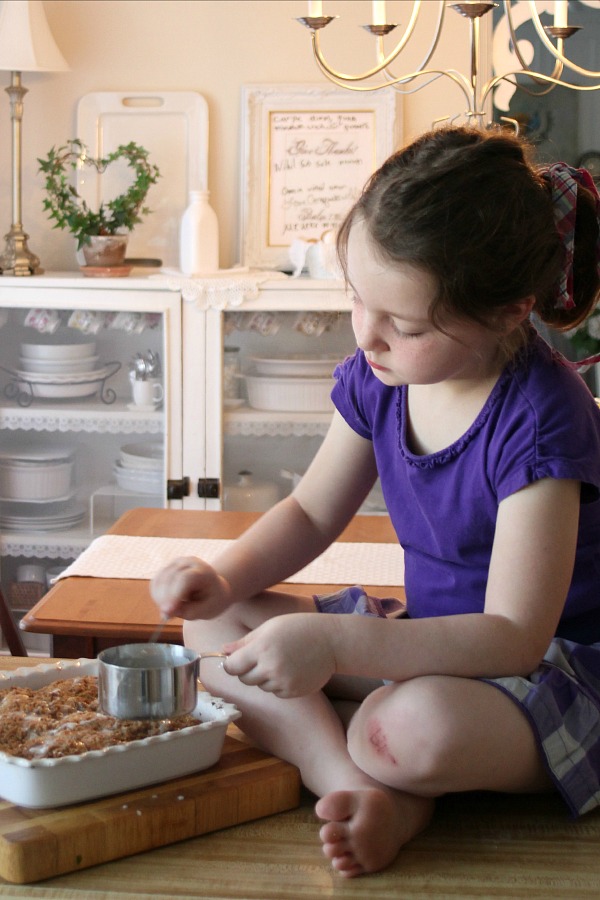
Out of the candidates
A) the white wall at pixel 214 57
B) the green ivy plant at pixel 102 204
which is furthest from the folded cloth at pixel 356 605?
the white wall at pixel 214 57

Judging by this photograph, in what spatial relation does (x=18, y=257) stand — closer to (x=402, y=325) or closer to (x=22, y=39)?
(x=22, y=39)

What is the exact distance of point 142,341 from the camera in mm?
2836

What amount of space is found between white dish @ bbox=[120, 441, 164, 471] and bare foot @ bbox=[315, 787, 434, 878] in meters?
2.00

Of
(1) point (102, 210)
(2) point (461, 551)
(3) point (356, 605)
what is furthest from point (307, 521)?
(1) point (102, 210)

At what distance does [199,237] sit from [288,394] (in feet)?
1.49

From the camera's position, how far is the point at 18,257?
2.87 m

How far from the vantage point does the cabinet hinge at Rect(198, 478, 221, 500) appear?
9.29 feet

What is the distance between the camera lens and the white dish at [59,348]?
2900 millimetres

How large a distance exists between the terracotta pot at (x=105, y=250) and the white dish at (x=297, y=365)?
42 centimetres

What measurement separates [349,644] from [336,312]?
190 centimetres

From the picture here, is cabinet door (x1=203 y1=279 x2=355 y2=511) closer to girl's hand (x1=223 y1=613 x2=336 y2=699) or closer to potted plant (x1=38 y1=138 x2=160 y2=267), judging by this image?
potted plant (x1=38 y1=138 x2=160 y2=267)

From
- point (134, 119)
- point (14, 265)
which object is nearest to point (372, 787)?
point (14, 265)

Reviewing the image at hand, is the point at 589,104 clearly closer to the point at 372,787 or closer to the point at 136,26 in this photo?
the point at 136,26

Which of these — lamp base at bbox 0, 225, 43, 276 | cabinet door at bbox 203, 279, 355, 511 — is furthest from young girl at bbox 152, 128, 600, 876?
lamp base at bbox 0, 225, 43, 276
